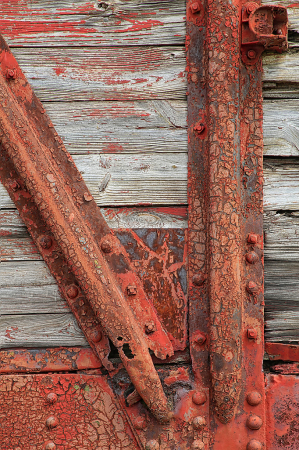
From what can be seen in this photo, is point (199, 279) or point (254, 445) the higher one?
point (199, 279)

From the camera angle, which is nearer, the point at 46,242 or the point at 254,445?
the point at 254,445

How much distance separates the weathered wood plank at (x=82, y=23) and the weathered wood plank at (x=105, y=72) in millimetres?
37

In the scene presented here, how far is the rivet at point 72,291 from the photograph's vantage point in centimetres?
132

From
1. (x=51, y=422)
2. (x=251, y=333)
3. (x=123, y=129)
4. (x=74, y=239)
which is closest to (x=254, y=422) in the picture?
(x=251, y=333)

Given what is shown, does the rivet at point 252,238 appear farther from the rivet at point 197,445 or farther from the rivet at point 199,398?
the rivet at point 197,445

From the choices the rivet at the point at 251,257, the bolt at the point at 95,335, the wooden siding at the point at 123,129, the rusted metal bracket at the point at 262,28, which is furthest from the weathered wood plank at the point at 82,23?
the bolt at the point at 95,335

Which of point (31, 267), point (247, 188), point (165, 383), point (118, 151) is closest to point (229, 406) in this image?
point (165, 383)

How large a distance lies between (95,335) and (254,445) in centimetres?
69

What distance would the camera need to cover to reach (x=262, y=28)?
1222mm

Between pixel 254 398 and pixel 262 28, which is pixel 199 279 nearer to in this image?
pixel 254 398

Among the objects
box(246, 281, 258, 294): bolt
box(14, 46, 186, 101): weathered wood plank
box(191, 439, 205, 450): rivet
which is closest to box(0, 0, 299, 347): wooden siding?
box(14, 46, 186, 101): weathered wood plank

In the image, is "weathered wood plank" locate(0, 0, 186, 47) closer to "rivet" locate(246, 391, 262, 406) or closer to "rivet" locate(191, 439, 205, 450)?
"rivet" locate(246, 391, 262, 406)

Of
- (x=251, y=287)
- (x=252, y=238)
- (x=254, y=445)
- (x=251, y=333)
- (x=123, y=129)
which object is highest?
(x=123, y=129)

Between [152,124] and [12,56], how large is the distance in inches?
24.5
